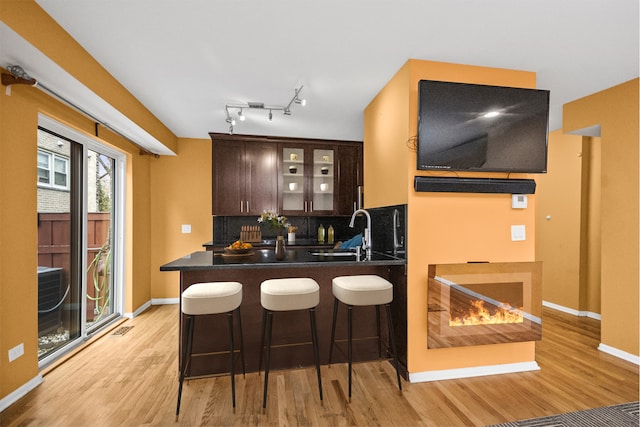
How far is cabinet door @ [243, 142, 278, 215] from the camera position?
15.6 feet

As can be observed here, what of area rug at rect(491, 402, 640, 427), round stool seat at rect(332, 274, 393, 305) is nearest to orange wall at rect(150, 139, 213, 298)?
round stool seat at rect(332, 274, 393, 305)

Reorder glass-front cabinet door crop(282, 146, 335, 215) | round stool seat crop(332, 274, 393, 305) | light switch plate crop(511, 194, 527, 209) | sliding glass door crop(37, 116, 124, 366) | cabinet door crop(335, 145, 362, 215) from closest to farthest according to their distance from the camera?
round stool seat crop(332, 274, 393, 305), light switch plate crop(511, 194, 527, 209), sliding glass door crop(37, 116, 124, 366), glass-front cabinet door crop(282, 146, 335, 215), cabinet door crop(335, 145, 362, 215)

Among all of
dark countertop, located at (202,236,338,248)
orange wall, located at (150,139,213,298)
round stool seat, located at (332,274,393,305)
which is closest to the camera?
round stool seat, located at (332,274,393,305)

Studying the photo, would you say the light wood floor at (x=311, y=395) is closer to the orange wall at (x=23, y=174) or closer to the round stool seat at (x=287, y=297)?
the orange wall at (x=23, y=174)

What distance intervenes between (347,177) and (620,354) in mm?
3722

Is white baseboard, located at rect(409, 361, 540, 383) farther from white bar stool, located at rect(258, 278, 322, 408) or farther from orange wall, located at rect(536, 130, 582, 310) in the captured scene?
orange wall, located at rect(536, 130, 582, 310)

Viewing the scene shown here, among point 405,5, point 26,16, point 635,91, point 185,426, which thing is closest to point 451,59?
point 405,5

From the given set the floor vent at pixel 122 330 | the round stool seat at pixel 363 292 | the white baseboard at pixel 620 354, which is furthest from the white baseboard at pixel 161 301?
the white baseboard at pixel 620 354

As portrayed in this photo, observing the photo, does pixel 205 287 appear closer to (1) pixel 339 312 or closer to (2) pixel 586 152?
(1) pixel 339 312

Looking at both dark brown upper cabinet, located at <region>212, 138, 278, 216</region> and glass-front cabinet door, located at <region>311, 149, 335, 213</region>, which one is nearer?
dark brown upper cabinet, located at <region>212, 138, 278, 216</region>

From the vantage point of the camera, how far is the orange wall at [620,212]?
2838 mm

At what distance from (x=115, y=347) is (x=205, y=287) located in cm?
181

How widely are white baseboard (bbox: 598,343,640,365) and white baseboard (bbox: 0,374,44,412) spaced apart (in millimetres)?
4982

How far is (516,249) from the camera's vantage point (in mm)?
2652
